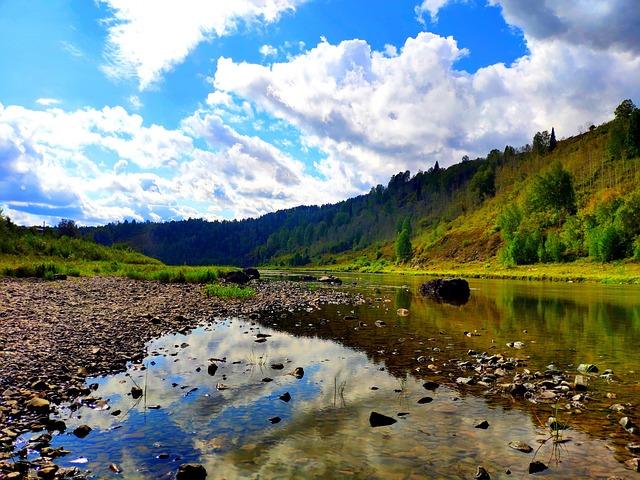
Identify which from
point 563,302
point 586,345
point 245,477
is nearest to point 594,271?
point 563,302

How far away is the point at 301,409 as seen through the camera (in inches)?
423

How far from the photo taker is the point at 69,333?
1688 centimetres

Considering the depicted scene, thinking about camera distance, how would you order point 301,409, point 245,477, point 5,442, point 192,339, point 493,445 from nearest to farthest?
point 245,477, point 5,442, point 493,445, point 301,409, point 192,339

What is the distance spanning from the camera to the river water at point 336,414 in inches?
305

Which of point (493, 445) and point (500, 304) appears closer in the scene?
point (493, 445)

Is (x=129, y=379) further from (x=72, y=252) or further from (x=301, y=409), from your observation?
(x=72, y=252)

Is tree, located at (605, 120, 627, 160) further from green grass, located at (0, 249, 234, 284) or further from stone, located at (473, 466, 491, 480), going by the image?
stone, located at (473, 466, 491, 480)

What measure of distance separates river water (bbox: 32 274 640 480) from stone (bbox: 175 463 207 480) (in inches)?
9.0

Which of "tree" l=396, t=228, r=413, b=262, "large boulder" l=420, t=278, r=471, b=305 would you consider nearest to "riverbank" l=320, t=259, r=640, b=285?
"large boulder" l=420, t=278, r=471, b=305

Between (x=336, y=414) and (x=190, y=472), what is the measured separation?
439 centimetres

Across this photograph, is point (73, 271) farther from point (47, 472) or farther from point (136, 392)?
point (47, 472)

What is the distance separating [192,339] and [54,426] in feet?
34.3

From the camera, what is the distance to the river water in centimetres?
776

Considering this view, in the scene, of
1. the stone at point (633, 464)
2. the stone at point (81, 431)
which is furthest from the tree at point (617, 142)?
the stone at point (81, 431)
